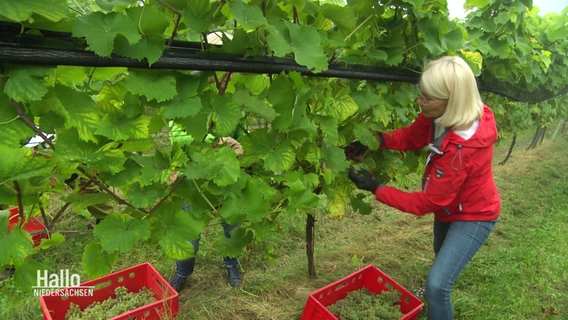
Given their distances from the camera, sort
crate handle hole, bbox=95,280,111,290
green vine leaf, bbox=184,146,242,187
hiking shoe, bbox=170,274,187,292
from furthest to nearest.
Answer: hiking shoe, bbox=170,274,187,292, crate handle hole, bbox=95,280,111,290, green vine leaf, bbox=184,146,242,187

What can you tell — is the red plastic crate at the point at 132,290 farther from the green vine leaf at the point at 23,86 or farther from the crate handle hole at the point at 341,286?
the green vine leaf at the point at 23,86

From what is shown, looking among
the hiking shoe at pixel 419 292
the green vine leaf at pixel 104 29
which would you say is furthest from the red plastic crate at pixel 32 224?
the hiking shoe at pixel 419 292

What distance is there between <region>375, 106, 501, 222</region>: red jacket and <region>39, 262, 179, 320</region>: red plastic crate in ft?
4.72

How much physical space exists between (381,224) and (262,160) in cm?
315

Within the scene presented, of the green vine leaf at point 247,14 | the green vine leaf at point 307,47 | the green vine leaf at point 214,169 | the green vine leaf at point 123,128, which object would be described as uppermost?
the green vine leaf at point 247,14

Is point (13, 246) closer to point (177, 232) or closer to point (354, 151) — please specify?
point (177, 232)

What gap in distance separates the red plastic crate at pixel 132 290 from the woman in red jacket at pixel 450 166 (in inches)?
53.9

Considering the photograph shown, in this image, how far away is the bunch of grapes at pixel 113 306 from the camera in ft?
7.91

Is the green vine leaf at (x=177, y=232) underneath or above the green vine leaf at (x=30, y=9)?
underneath

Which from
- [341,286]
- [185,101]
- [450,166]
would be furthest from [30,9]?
[341,286]

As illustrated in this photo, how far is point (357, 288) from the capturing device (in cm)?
278

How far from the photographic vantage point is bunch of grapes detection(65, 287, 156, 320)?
2.41 meters

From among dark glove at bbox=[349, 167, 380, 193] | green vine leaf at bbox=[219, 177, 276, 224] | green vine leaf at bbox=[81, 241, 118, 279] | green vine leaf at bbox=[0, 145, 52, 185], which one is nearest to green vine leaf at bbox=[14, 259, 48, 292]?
green vine leaf at bbox=[81, 241, 118, 279]

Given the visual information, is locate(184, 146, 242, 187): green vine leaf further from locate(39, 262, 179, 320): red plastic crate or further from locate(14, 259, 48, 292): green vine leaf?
locate(39, 262, 179, 320): red plastic crate
